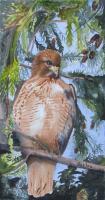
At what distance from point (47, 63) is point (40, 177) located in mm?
464

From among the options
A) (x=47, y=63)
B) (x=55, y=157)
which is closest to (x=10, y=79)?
(x=47, y=63)

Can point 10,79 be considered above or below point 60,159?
above

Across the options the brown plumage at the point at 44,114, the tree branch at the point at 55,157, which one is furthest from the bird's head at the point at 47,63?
the tree branch at the point at 55,157

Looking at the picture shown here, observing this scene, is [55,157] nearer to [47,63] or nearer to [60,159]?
[60,159]

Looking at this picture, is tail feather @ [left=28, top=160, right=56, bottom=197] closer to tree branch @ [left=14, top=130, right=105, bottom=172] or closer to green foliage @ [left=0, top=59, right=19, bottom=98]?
tree branch @ [left=14, top=130, right=105, bottom=172]

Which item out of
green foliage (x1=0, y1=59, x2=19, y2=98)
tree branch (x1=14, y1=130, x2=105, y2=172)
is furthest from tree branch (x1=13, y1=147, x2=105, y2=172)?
green foliage (x1=0, y1=59, x2=19, y2=98)

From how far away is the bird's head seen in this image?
2.45 metres

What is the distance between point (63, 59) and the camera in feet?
8.06

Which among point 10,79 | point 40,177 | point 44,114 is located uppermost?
point 10,79

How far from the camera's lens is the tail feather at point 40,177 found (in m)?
2.44

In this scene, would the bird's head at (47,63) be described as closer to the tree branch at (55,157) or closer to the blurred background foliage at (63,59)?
the blurred background foliage at (63,59)

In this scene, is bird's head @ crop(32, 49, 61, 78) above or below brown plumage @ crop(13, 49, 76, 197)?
above

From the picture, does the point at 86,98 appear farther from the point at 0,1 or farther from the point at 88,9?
the point at 0,1

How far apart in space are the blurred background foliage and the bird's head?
0.07 ft
